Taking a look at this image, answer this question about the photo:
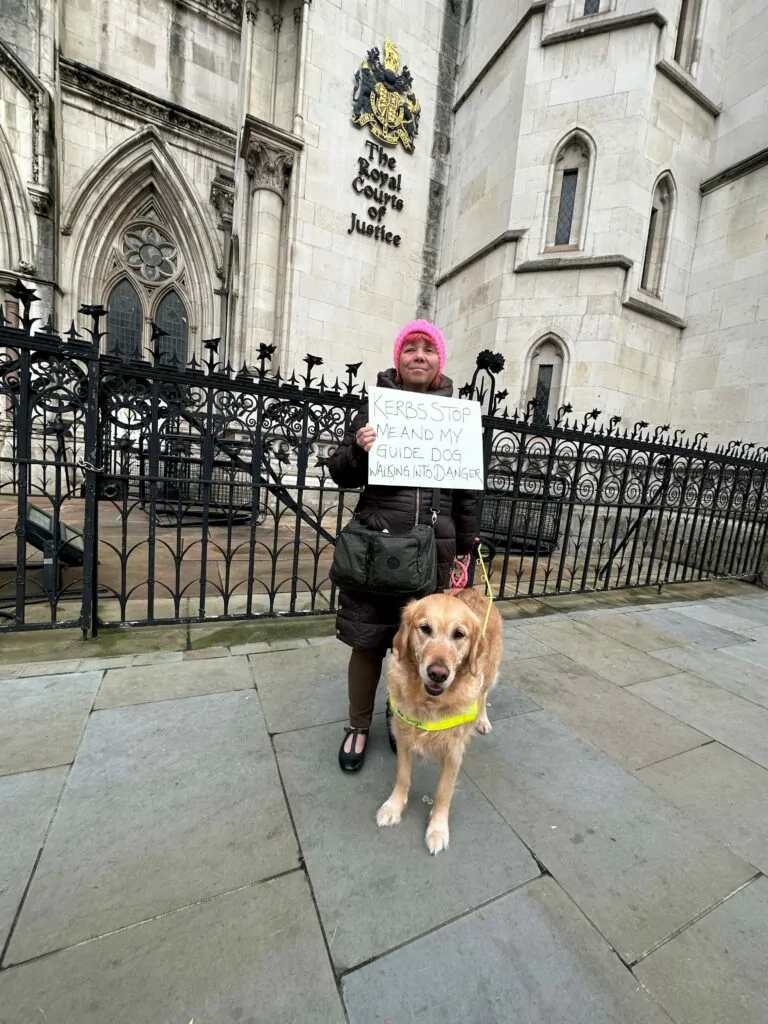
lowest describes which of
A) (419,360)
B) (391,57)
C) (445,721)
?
(445,721)

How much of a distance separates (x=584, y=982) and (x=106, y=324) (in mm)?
18961

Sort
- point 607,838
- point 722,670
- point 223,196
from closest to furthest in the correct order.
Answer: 1. point 607,838
2. point 722,670
3. point 223,196

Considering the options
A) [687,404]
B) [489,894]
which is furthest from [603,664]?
[687,404]

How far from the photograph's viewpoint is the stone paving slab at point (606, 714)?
272 centimetres

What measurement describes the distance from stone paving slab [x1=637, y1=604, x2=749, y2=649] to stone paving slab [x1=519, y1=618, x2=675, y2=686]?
0.95m

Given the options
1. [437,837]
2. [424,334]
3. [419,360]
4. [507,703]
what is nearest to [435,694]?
[437,837]

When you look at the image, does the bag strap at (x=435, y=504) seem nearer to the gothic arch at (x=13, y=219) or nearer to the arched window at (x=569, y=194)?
the arched window at (x=569, y=194)

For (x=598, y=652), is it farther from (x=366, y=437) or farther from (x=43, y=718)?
(x=43, y=718)

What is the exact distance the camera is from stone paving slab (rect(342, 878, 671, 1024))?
1.33 metres

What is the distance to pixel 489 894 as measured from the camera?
67.0 inches

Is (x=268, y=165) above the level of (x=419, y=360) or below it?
above

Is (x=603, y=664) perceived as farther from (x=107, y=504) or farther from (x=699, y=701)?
(x=107, y=504)

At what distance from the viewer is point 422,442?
8.01 ft

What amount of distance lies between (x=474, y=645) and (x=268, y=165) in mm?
12561
